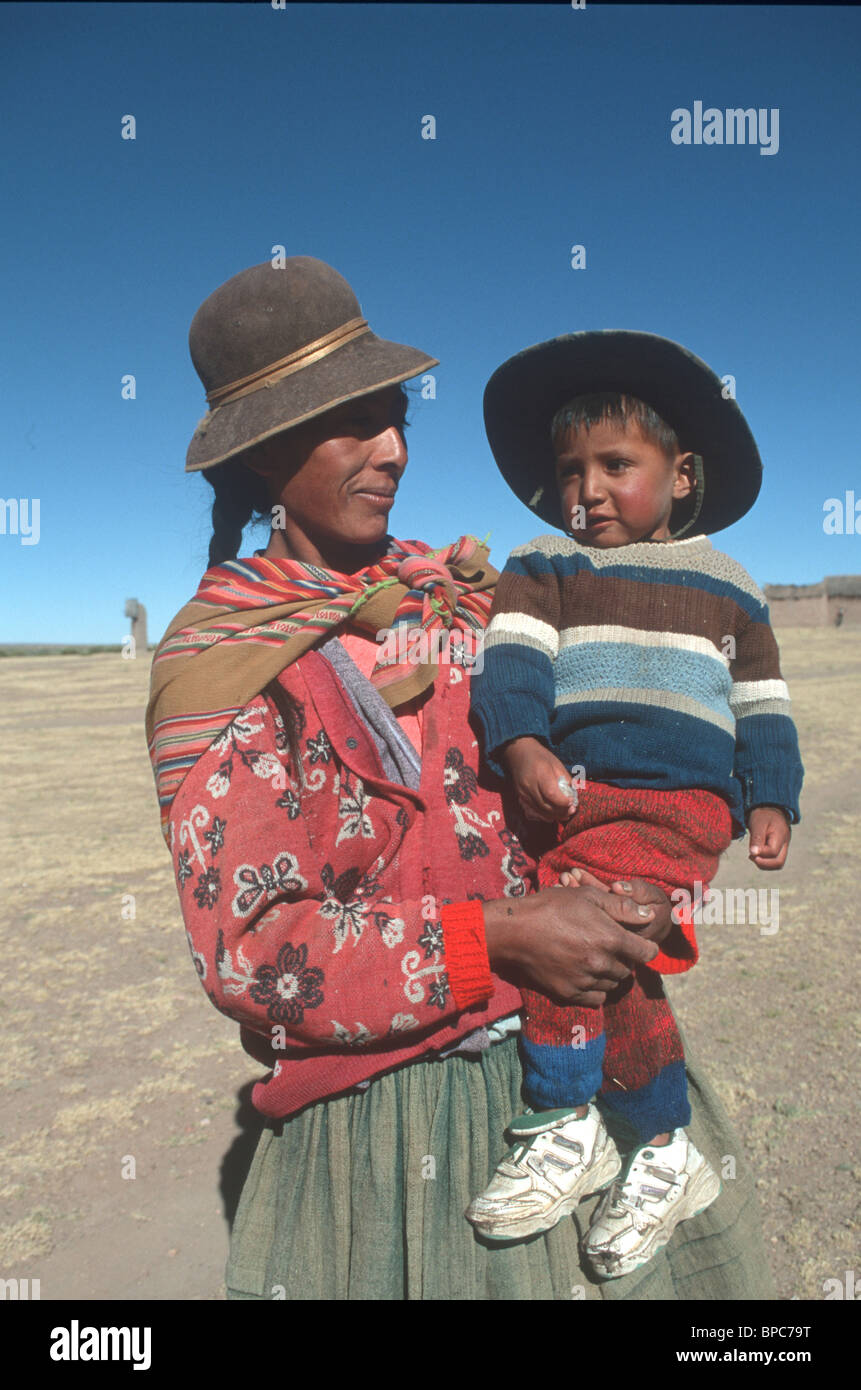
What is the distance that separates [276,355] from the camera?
185 cm

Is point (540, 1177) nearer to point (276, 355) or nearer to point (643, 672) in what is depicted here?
point (643, 672)

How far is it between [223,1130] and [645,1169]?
2.77 m

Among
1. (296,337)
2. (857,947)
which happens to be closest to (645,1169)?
(296,337)

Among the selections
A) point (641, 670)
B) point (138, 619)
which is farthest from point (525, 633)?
point (138, 619)

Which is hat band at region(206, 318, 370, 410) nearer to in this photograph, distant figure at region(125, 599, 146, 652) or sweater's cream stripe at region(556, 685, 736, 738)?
sweater's cream stripe at region(556, 685, 736, 738)

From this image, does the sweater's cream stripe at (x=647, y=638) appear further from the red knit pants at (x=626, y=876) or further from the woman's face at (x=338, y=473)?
the woman's face at (x=338, y=473)

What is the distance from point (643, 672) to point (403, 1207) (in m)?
1.08

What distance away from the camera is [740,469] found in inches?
76.6

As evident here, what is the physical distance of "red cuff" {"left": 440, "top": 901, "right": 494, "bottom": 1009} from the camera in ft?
5.04

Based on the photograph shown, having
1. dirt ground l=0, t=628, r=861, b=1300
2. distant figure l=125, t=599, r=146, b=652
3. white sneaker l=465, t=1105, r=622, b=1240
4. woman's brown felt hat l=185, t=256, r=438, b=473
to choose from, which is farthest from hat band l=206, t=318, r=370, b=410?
distant figure l=125, t=599, r=146, b=652

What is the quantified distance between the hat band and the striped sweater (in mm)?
559

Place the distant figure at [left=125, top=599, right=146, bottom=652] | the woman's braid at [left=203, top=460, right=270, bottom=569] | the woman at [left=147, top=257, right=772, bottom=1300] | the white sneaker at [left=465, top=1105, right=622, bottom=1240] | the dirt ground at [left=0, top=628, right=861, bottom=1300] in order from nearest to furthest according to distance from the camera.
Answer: the woman at [left=147, top=257, right=772, bottom=1300], the white sneaker at [left=465, top=1105, right=622, bottom=1240], the woman's braid at [left=203, top=460, right=270, bottom=569], the dirt ground at [left=0, top=628, right=861, bottom=1300], the distant figure at [left=125, top=599, right=146, bottom=652]

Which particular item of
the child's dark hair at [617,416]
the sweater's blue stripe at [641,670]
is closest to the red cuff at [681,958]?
the sweater's blue stripe at [641,670]
